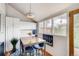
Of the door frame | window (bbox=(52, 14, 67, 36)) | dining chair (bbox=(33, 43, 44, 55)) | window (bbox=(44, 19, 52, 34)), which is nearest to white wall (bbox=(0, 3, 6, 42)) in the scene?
dining chair (bbox=(33, 43, 44, 55))

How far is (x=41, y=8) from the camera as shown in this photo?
1.85 m

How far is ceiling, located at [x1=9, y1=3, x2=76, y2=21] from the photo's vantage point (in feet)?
5.89

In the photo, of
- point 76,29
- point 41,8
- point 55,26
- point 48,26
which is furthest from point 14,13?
point 76,29

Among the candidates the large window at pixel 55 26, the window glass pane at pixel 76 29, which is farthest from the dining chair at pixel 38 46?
the window glass pane at pixel 76 29

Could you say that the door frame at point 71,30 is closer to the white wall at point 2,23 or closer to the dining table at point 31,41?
the dining table at point 31,41

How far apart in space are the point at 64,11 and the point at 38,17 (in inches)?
18.2

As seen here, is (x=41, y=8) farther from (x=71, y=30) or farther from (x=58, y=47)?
(x=58, y=47)

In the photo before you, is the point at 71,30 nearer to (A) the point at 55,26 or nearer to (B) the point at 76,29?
(B) the point at 76,29

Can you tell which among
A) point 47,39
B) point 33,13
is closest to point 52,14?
point 33,13

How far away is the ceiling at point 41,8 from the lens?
70.7 inches

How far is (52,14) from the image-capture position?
1873mm

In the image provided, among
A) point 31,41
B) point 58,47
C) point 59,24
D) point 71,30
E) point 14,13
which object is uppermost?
point 14,13

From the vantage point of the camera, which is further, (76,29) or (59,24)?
(59,24)

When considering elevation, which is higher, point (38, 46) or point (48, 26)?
point (48, 26)
